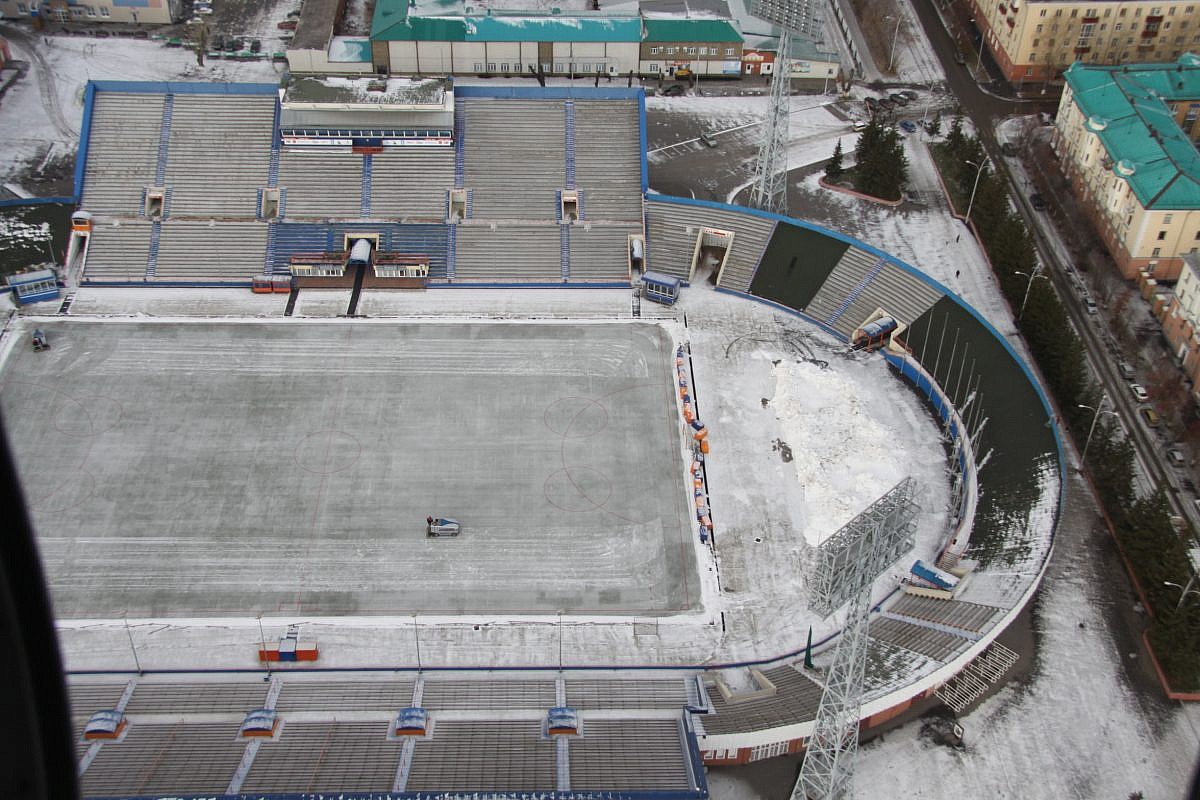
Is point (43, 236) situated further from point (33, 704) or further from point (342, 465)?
point (33, 704)

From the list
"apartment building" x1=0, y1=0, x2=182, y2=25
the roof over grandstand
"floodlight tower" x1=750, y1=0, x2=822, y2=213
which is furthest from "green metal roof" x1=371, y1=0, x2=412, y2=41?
"floodlight tower" x1=750, y1=0, x2=822, y2=213

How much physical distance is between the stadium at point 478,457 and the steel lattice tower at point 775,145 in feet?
12.0

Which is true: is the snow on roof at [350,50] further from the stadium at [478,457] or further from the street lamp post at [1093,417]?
the street lamp post at [1093,417]

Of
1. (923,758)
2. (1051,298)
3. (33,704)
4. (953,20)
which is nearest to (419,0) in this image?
(953,20)

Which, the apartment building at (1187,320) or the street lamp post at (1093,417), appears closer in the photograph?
the street lamp post at (1093,417)

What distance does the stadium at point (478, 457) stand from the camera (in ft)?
178

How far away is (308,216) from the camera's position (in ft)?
289

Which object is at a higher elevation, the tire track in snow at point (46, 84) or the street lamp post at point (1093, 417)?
the tire track in snow at point (46, 84)

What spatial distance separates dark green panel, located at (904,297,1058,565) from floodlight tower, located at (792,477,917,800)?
17507 mm

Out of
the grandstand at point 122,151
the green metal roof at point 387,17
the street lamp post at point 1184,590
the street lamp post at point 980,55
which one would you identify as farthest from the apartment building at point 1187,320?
the grandstand at point 122,151

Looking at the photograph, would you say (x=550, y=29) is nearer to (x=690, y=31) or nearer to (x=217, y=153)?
(x=690, y=31)

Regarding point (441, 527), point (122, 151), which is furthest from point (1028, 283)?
point (122, 151)

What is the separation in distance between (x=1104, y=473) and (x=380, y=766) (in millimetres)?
46583

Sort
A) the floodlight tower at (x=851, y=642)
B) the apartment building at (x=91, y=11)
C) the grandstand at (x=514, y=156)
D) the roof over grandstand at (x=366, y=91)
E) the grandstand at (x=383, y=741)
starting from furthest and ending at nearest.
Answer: the apartment building at (x=91, y=11) → the grandstand at (x=514, y=156) → the roof over grandstand at (x=366, y=91) → the grandstand at (x=383, y=741) → the floodlight tower at (x=851, y=642)
